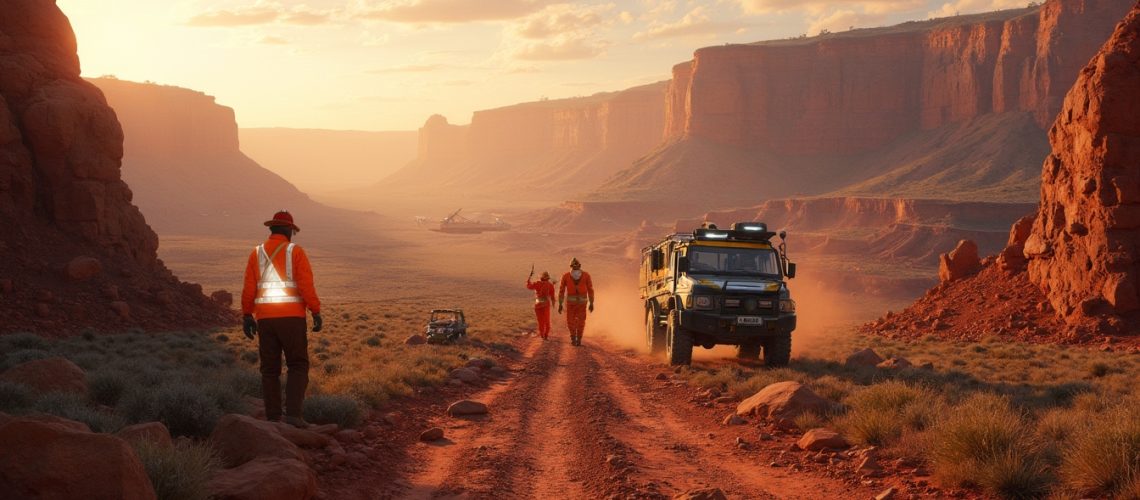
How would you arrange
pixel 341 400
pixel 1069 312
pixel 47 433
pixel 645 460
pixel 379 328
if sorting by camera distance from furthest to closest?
1. pixel 379 328
2. pixel 1069 312
3. pixel 341 400
4. pixel 645 460
5. pixel 47 433

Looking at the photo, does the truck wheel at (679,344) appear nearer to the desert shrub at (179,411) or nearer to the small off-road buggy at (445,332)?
the small off-road buggy at (445,332)

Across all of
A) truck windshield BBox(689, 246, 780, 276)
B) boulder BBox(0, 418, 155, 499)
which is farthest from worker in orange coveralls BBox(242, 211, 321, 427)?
truck windshield BBox(689, 246, 780, 276)

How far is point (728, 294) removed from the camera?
16.1 meters

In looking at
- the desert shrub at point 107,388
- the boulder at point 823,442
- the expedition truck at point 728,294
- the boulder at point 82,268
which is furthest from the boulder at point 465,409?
the boulder at point 82,268

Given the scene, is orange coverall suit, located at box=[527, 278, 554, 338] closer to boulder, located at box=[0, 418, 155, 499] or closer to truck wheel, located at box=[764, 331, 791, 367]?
truck wheel, located at box=[764, 331, 791, 367]

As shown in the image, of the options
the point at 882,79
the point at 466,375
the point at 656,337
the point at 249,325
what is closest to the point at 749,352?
the point at 656,337

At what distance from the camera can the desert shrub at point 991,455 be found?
6.70 metres

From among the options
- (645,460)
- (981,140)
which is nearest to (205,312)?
(645,460)

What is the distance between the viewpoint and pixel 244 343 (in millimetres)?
21812

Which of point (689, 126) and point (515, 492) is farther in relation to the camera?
point (689, 126)

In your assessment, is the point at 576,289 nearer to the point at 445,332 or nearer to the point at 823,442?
the point at 445,332

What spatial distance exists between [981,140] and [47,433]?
354ft

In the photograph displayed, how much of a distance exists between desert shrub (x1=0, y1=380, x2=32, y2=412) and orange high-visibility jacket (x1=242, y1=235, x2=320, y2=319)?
240 centimetres

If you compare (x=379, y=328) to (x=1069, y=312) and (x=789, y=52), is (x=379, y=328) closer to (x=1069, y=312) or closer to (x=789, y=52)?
(x=1069, y=312)
